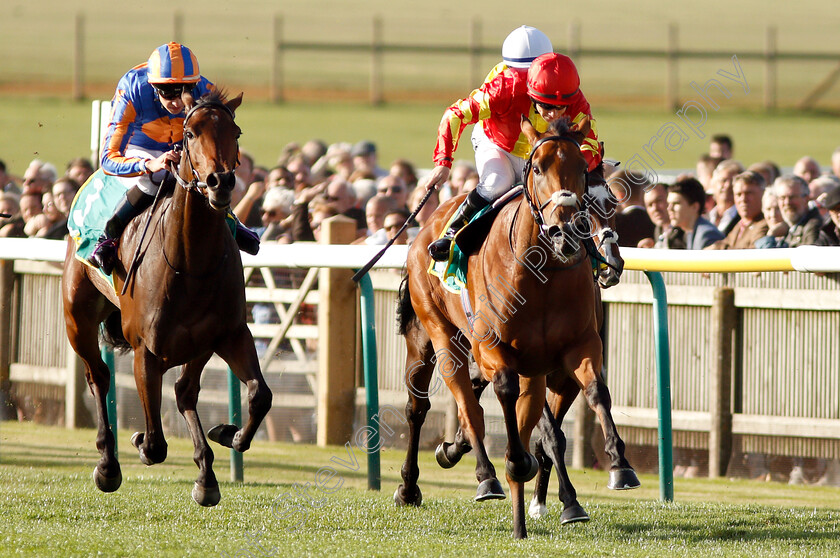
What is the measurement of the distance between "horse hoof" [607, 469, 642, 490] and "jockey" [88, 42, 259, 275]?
212 centimetres

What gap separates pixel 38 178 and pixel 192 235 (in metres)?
6.37

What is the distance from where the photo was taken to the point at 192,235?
531 centimetres

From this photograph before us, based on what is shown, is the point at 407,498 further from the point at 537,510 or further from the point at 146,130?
the point at 146,130

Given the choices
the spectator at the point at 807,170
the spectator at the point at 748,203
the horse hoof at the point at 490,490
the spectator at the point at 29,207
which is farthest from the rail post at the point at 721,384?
the spectator at the point at 29,207

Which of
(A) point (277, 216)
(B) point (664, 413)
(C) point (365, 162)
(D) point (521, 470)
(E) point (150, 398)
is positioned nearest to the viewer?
(D) point (521, 470)

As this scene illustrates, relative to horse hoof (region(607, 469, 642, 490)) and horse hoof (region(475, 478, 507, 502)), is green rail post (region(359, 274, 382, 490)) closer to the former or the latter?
horse hoof (region(475, 478, 507, 502))

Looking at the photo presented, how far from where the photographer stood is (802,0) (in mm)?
58000

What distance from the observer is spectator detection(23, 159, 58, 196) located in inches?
422

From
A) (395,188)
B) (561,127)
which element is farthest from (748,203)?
(561,127)

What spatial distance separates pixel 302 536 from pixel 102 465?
1229 millimetres

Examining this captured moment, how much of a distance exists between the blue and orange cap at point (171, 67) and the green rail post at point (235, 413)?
208 cm

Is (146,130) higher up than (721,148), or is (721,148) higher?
(721,148)

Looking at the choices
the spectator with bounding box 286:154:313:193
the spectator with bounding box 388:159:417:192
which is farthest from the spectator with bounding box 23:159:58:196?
the spectator with bounding box 388:159:417:192

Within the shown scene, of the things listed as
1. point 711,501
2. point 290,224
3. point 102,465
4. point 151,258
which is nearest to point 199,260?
point 151,258
